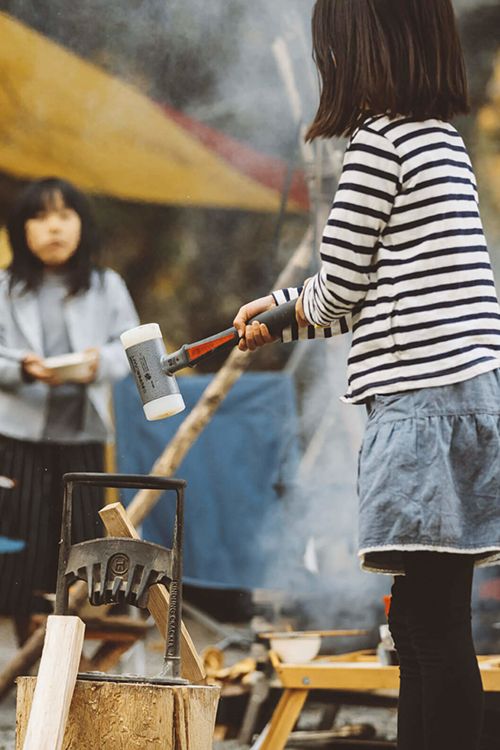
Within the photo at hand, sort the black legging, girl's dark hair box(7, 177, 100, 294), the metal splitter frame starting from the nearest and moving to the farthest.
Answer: the black legging, the metal splitter frame, girl's dark hair box(7, 177, 100, 294)

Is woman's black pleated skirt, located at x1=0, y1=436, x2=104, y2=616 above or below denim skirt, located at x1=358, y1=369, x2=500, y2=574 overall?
below

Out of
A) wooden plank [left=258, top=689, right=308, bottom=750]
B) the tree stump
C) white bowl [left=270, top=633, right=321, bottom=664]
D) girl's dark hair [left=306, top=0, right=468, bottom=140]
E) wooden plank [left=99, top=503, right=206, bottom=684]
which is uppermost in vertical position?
girl's dark hair [left=306, top=0, right=468, bottom=140]

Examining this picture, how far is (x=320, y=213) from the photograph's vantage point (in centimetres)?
425

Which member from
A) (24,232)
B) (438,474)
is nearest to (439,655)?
(438,474)

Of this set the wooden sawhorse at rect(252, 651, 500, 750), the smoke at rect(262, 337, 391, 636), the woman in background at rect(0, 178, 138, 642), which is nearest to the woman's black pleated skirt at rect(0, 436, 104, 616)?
the woman in background at rect(0, 178, 138, 642)

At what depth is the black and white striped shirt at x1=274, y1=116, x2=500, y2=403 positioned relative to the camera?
1785 mm

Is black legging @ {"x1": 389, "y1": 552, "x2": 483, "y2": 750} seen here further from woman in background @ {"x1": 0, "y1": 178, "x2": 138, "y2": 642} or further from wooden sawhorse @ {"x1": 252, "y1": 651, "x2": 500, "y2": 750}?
woman in background @ {"x1": 0, "y1": 178, "x2": 138, "y2": 642}

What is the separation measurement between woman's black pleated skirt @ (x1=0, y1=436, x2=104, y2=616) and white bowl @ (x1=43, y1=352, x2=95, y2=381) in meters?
0.26

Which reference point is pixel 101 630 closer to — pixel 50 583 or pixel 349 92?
pixel 50 583

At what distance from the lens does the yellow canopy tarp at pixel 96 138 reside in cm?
395

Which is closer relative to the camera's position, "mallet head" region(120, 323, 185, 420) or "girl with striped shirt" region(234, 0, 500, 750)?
"girl with striped shirt" region(234, 0, 500, 750)

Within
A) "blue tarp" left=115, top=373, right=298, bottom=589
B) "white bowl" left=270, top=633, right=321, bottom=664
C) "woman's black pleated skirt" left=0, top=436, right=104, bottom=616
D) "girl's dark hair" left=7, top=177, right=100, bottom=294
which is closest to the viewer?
"white bowl" left=270, top=633, right=321, bottom=664

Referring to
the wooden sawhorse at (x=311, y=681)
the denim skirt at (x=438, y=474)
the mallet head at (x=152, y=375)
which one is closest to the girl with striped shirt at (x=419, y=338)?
the denim skirt at (x=438, y=474)

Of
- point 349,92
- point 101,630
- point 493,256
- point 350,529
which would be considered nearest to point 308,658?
point 101,630
